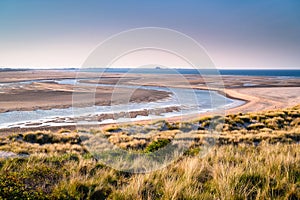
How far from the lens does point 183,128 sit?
71.4 ft

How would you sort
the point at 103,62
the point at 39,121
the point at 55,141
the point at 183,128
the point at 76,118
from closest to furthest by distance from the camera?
1. the point at 103,62
2. the point at 55,141
3. the point at 183,128
4. the point at 39,121
5. the point at 76,118

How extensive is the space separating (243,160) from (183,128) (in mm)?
14761

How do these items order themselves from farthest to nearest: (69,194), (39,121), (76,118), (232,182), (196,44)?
(76,118), (39,121), (196,44), (232,182), (69,194)

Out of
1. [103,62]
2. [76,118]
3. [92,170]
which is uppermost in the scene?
[103,62]

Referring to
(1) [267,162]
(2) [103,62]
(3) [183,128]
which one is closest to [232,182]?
(1) [267,162]

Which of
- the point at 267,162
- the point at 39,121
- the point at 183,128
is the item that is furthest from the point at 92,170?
the point at 39,121

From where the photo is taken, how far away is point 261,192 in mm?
4746

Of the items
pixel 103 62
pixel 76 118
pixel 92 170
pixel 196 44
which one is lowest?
pixel 76 118

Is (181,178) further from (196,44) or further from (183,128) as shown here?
(183,128)

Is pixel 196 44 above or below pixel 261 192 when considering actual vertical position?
above

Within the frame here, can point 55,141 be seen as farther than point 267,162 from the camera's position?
Yes

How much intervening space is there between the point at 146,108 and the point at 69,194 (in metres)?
32.9

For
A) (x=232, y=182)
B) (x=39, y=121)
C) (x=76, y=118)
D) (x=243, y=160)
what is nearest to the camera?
(x=232, y=182)

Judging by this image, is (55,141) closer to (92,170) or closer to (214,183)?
(92,170)
